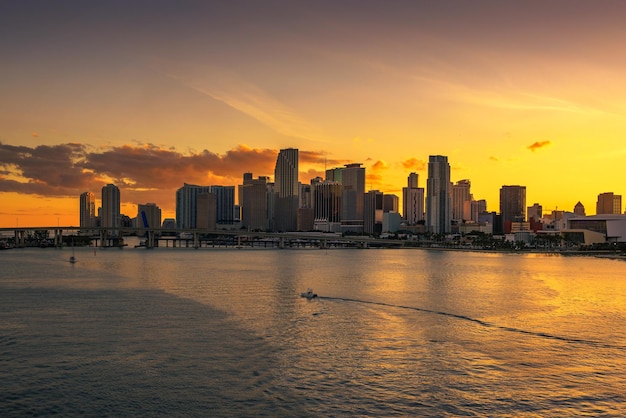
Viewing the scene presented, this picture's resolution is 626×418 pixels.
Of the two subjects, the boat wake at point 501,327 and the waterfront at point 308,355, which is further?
the boat wake at point 501,327

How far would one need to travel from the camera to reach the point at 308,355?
3659 centimetres

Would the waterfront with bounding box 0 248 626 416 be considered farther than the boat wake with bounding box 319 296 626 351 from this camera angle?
No

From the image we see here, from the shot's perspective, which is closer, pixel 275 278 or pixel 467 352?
pixel 467 352

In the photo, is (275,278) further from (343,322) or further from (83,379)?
(83,379)

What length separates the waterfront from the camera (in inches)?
1093

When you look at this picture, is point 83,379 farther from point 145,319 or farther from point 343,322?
point 343,322

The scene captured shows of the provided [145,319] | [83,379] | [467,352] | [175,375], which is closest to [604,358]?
[467,352]

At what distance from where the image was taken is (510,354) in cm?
3753

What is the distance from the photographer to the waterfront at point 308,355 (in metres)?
27.8

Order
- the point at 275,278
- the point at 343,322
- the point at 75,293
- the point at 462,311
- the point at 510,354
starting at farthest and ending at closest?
the point at 275,278
the point at 75,293
the point at 462,311
the point at 343,322
the point at 510,354

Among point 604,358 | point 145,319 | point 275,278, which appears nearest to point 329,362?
point 604,358

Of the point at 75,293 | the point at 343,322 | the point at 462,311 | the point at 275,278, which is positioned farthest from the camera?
the point at 275,278

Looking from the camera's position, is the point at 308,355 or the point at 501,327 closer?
the point at 308,355

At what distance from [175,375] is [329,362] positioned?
363 inches
